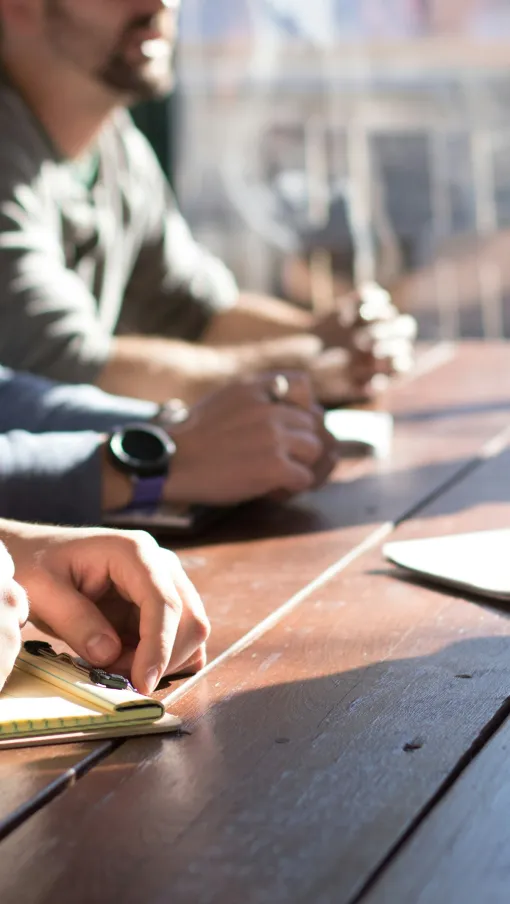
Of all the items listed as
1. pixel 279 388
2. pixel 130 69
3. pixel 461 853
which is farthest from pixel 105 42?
pixel 461 853

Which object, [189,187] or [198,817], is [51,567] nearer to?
[198,817]

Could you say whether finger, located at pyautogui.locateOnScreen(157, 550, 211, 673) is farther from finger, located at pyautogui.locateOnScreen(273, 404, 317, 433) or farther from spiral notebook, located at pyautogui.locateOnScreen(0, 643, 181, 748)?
finger, located at pyautogui.locateOnScreen(273, 404, 317, 433)

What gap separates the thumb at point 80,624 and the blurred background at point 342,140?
4358 mm

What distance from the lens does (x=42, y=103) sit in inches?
82.4

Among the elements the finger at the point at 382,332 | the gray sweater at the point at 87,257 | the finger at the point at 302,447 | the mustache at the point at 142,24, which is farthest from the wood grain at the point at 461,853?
the mustache at the point at 142,24

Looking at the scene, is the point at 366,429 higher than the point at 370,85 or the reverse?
the reverse

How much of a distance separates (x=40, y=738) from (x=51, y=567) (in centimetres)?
16

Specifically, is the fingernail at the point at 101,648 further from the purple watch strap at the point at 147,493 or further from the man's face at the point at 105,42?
the man's face at the point at 105,42

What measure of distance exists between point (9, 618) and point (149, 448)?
58cm

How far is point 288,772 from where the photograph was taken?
630mm

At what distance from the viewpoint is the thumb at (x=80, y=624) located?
78 centimetres

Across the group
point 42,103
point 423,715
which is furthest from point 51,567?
point 42,103

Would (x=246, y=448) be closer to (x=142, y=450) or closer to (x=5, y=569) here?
(x=142, y=450)

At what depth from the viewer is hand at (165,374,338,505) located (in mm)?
1282
